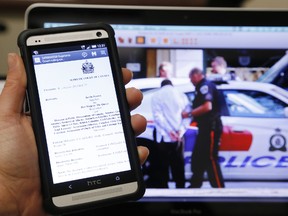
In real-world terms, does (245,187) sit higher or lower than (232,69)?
lower

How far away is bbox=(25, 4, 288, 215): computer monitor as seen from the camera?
0.59m

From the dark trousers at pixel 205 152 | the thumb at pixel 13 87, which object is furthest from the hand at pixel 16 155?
the dark trousers at pixel 205 152

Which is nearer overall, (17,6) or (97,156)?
(97,156)

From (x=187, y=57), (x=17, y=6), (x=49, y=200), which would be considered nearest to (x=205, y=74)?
(x=187, y=57)

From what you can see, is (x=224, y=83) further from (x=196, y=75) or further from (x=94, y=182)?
(x=94, y=182)

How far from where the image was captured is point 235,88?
596 millimetres

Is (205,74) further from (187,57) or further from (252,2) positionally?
(252,2)

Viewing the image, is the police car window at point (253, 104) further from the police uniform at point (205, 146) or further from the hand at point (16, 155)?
the hand at point (16, 155)

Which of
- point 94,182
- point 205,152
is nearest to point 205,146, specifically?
point 205,152

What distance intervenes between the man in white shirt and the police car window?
6 centimetres

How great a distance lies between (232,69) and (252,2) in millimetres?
475

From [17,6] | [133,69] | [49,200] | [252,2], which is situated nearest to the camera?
[49,200]

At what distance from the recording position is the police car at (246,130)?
0.59m

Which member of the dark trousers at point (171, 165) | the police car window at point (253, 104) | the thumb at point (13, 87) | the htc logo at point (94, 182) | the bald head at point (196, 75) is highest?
the thumb at point (13, 87)
